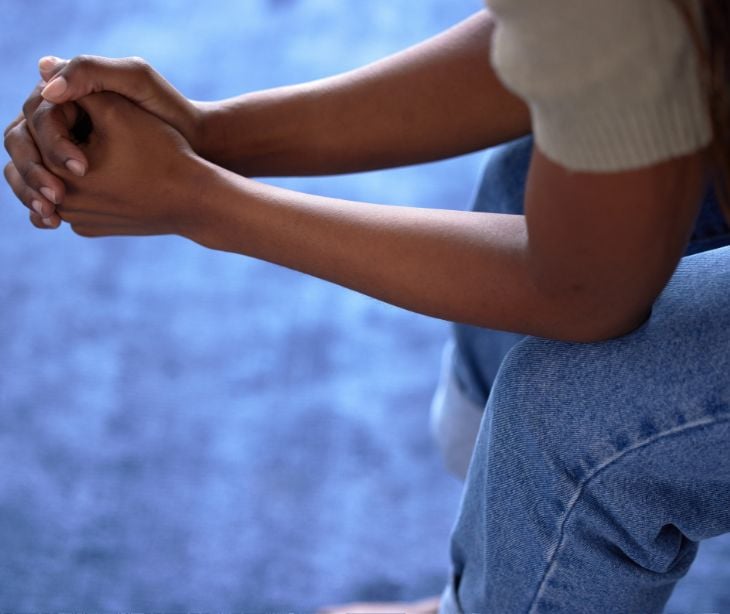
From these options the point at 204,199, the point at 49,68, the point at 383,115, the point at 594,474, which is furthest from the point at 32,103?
the point at 594,474

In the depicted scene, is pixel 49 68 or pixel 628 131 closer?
pixel 628 131

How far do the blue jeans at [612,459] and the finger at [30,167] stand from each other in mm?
354

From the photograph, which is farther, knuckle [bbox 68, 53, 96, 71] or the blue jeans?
knuckle [bbox 68, 53, 96, 71]

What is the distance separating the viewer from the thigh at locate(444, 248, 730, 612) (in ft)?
1.91

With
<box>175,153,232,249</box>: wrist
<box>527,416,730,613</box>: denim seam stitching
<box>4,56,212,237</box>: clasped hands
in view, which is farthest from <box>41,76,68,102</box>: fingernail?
<box>527,416,730,613</box>: denim seam stitching

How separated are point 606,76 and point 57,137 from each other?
41 centimetres

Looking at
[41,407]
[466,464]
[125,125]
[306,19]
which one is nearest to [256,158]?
[125,125]

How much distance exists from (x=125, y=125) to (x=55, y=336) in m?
0.60

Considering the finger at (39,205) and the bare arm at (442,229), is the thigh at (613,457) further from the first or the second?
the finger at (39,205)

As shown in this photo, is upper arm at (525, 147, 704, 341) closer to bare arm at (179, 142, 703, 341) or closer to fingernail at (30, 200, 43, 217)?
bare arm at (179, 142, 703, 341)

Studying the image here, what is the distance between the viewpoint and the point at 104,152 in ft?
2.36

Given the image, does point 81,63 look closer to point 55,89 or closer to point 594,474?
point 55,89

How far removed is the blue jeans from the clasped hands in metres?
0.29

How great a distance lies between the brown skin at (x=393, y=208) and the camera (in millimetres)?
543
